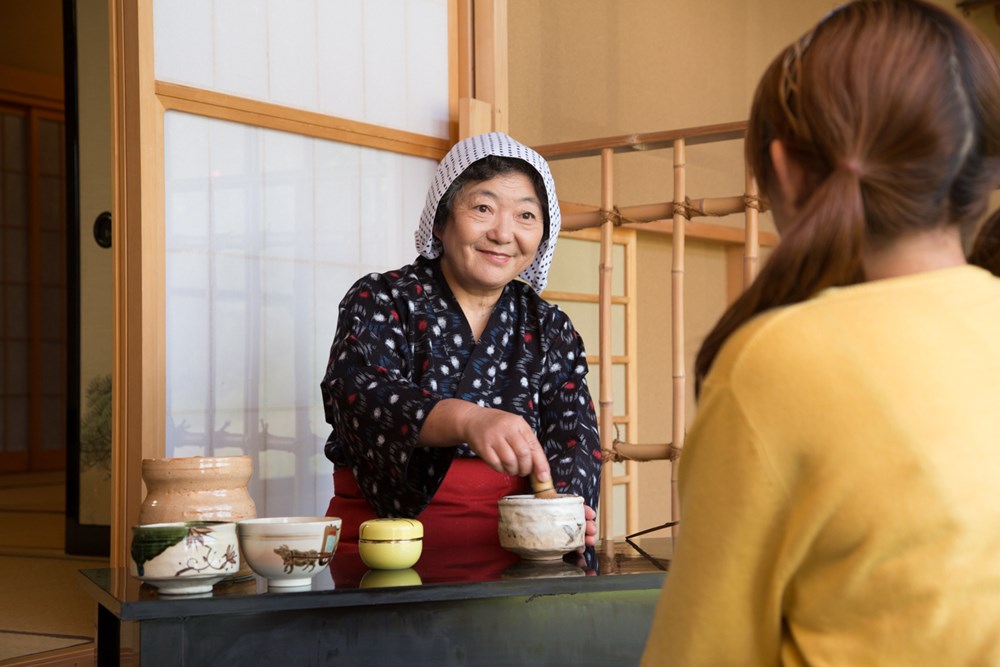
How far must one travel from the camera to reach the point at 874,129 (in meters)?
0.71

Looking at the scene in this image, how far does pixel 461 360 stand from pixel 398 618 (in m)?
0.90

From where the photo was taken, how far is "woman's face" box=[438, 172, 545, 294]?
216cm

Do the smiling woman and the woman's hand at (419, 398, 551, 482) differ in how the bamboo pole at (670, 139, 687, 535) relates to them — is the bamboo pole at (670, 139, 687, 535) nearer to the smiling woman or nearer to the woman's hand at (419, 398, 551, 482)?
the smiling woman

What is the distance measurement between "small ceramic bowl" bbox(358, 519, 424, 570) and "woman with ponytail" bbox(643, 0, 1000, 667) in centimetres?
68

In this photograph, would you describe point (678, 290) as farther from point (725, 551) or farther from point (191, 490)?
point (725, 551)

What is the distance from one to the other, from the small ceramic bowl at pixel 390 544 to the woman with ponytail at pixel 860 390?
681 millimetres

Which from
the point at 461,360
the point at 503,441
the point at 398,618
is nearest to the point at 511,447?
the point at 503,441

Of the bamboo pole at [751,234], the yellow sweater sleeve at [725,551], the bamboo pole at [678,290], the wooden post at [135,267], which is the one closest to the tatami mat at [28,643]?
the wooden post at [135,267]

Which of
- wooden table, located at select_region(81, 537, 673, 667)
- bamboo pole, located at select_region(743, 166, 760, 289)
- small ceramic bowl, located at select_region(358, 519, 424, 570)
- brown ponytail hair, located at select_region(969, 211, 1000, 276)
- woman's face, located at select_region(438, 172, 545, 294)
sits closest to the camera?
brown ponytail hair, located at select_region(969, 211, 1000, 276)

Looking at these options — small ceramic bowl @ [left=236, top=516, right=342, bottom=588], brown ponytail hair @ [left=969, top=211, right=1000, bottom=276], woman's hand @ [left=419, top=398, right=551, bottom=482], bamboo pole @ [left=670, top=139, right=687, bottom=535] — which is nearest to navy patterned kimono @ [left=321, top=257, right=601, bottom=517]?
woman's hand @ [left=419, top=398, right=551, bottom=482]

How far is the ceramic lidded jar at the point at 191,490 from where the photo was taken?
152cm

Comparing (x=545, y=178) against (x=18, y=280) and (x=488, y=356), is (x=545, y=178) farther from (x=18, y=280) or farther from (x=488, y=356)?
(x=18, y=280)

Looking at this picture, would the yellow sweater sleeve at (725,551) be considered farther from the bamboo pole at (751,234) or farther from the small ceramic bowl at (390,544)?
the bamboo pole at (751,234)

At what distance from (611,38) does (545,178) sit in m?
2.43
